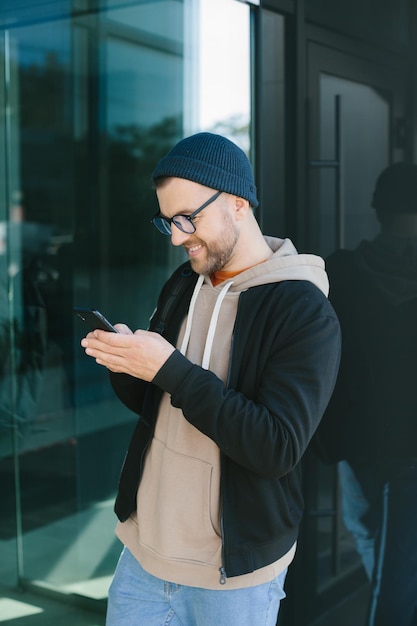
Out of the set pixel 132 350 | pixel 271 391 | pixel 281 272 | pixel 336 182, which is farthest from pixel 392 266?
pixel 132 350

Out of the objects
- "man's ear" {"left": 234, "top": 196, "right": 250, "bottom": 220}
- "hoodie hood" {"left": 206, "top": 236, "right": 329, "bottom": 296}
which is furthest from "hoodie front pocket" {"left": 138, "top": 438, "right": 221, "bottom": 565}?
"man's ear" {"left": 234, "top": 196, "right": 250, "bottom": 220}

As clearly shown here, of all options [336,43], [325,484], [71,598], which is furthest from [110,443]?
[336,43]

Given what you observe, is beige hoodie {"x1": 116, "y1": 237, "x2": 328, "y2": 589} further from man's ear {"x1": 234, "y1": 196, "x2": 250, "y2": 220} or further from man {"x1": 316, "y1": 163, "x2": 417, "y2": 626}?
man {"x1": 316, "y1": 163, "x2": 417, "y2": 626}

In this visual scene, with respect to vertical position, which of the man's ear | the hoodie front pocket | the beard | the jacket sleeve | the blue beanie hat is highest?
the blue beanie hat

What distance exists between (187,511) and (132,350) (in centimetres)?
41

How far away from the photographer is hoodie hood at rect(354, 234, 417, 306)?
117 inches

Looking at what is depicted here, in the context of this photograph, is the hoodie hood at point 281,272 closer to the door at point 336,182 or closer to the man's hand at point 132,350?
the man's hand at point 132,350

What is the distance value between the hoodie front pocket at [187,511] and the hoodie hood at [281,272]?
17.4 inches

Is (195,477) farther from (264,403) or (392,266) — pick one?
(392,266)

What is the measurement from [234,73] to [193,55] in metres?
0.22

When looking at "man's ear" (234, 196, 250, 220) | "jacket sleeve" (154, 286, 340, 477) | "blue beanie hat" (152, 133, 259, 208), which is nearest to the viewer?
"jacket sleeve" (154, 286, 340, 477)

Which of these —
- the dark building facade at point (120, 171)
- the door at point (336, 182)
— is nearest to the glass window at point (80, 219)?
the dark building facade at point (120, 171)

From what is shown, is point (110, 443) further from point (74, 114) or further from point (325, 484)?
point (74, 114)

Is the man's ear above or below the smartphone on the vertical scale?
above
